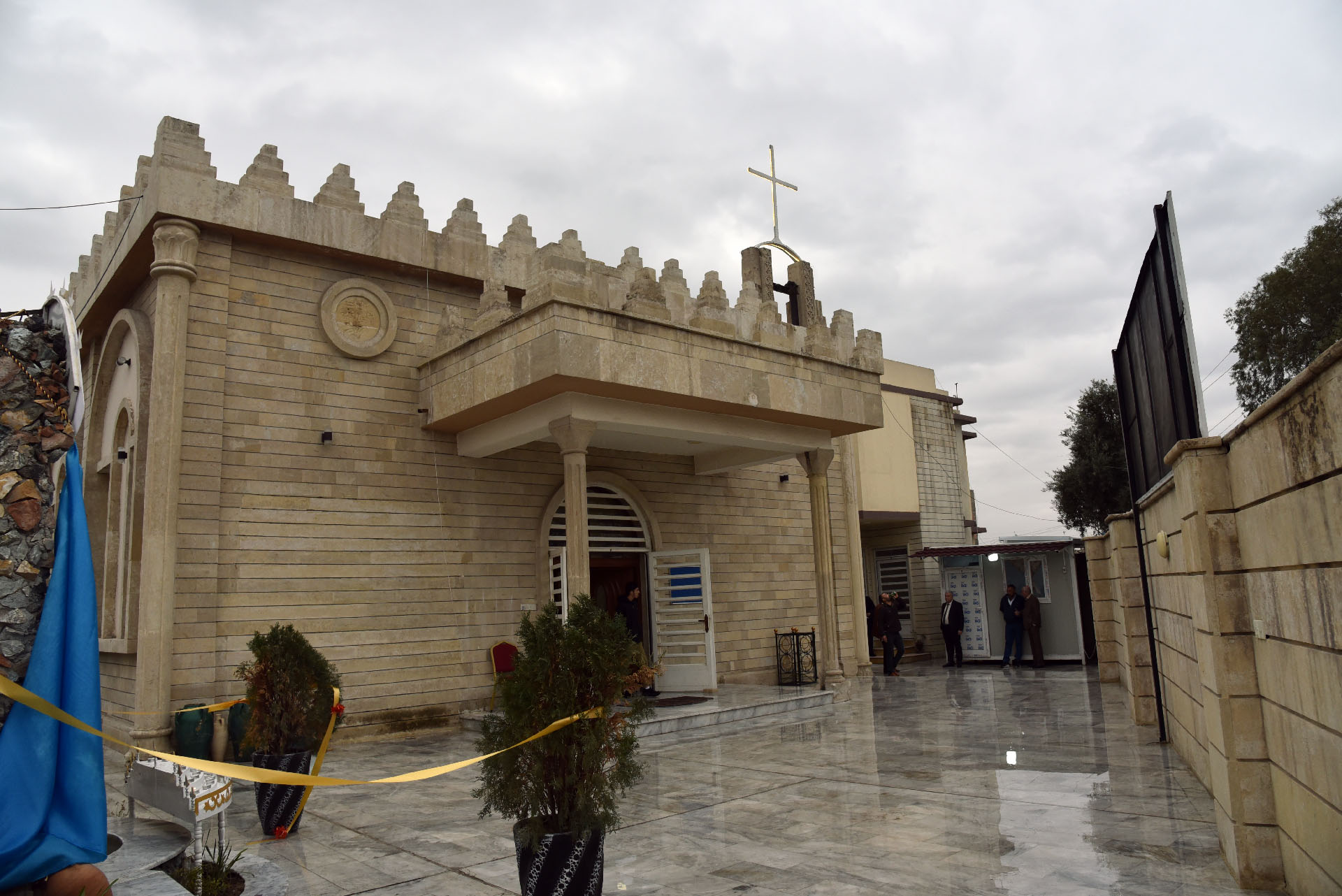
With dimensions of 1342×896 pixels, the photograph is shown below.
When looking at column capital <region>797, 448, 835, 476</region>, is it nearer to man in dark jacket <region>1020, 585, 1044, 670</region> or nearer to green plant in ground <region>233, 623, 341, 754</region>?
man in dark jacket <region>1020, 585, 1044, 670</region>

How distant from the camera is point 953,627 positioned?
62.0 ft

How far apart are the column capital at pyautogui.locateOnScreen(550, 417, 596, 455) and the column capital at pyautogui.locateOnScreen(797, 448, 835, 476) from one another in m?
4.24

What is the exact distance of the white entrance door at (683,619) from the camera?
13.7 m

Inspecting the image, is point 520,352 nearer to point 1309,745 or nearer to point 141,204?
point 141,204

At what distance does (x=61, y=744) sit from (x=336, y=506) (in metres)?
7.52

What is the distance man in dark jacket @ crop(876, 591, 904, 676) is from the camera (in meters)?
18.2

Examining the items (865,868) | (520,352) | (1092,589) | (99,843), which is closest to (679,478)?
(520,352)

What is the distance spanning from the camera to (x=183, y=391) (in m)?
10.2

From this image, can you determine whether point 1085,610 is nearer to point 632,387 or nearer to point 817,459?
point 817,459

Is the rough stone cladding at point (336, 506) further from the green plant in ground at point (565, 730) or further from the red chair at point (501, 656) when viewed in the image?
the green plant in ground at point (565, 730)

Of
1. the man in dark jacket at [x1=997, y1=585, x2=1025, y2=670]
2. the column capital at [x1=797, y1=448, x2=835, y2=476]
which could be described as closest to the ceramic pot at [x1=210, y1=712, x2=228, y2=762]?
the column capital at [x1=797, y1=448, x2=835, y2=476]

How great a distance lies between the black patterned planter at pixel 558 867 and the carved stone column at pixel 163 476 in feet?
23.3

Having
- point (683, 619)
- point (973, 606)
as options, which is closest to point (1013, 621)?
point (973, 606)

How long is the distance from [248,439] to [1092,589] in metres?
11.6
